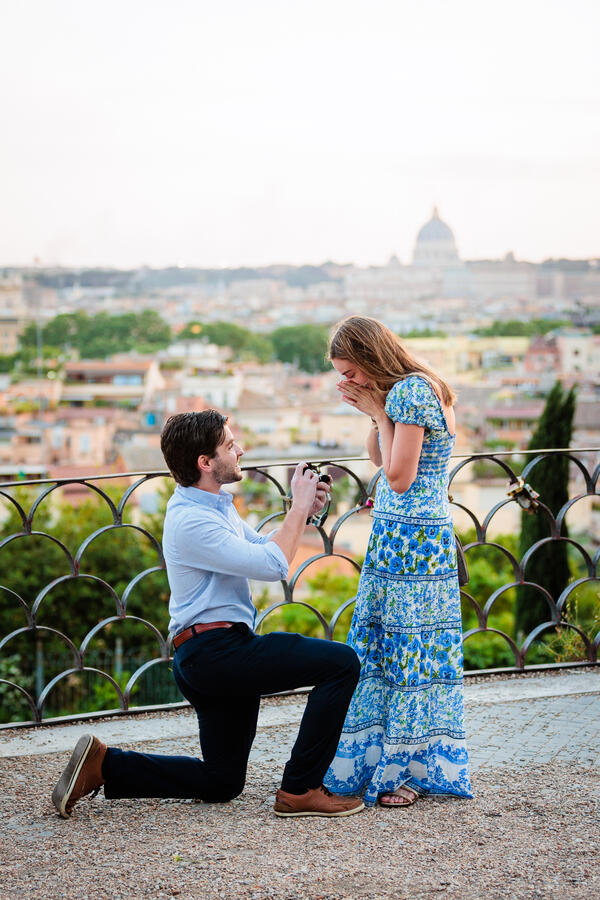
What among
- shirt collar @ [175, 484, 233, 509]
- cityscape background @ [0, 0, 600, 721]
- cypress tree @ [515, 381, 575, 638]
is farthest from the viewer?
cityscape background @ [0, 0, 600, 721]

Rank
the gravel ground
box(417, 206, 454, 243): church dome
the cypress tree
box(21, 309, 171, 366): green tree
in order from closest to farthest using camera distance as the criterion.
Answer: the gravel ground < the cypress tree < box(21, 309, 171, 366): green tree < box(417, 206, 454, 243): church dome

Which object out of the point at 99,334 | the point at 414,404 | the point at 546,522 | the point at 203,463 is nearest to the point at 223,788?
the point at 203,463

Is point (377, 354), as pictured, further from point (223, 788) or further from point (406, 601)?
point (223, 788)

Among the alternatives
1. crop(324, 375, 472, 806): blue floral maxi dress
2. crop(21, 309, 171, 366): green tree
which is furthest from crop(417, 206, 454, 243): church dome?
crop(324, 375, 472, 806): blue floral maxi dress

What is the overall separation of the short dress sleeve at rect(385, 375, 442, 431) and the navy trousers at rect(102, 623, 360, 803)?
1.98 ft

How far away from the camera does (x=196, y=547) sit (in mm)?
2545

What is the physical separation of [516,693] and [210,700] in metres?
1.41

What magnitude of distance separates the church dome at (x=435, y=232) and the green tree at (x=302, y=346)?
4441cm

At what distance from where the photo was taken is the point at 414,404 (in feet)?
8.46

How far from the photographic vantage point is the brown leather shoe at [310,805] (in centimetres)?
261

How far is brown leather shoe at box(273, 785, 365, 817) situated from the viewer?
8.55ft

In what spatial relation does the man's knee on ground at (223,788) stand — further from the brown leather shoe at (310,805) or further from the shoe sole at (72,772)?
the shoe sole at (72,772)

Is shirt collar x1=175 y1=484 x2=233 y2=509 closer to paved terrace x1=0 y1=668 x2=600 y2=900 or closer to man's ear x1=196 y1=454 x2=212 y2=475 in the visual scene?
man's ear x1=196 y1=454 x2=212 y2=475

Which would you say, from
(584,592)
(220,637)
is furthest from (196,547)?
(584,592)
